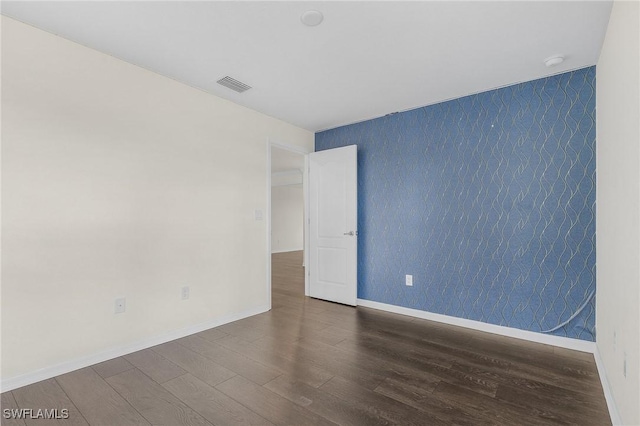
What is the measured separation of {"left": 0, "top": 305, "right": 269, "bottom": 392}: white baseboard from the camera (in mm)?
2035

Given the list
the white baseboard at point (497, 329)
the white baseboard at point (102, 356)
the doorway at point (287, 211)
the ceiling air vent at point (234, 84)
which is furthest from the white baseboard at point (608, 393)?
the doorway at point (287, 211)

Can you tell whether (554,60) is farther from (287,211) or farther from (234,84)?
(287,211)

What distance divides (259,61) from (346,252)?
258cm

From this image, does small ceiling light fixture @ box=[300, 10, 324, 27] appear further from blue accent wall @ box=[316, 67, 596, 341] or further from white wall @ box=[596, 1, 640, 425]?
blue accent wall @ box=[316, 67, 596, 341]

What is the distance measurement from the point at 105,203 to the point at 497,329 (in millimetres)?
3841

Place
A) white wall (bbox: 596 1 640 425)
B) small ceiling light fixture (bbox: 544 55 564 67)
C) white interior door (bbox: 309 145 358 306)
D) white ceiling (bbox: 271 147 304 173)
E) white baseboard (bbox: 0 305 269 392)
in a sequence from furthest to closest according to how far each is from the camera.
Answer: white ceiling (bbox: 271 147 304 173)
white interior door (bbox: 309 145 358 306)
small ceiling light fixture (bbox: 544 55 564 67)
white baseboard (bbox: 0 305 269 392)
white wall (bbox: 596 1 640 425)

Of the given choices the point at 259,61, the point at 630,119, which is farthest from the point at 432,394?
the point at 259,61

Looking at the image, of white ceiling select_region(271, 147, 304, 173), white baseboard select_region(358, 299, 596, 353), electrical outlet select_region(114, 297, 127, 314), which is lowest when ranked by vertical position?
white baseboard select_region(358, 299, 596, 353)

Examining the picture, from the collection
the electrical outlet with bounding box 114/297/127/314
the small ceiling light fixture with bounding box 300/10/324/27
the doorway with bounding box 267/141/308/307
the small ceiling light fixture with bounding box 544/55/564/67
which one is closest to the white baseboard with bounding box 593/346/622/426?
the small ceiling light fixture with bounding box 544/55/564/67

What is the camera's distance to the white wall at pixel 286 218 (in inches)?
389

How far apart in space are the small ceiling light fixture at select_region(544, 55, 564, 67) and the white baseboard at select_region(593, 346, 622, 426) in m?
2.39

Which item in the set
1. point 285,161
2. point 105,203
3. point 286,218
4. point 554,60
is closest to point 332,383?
point 105,203

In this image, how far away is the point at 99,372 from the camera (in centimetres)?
225

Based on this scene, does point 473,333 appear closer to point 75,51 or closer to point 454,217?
point 454,217
